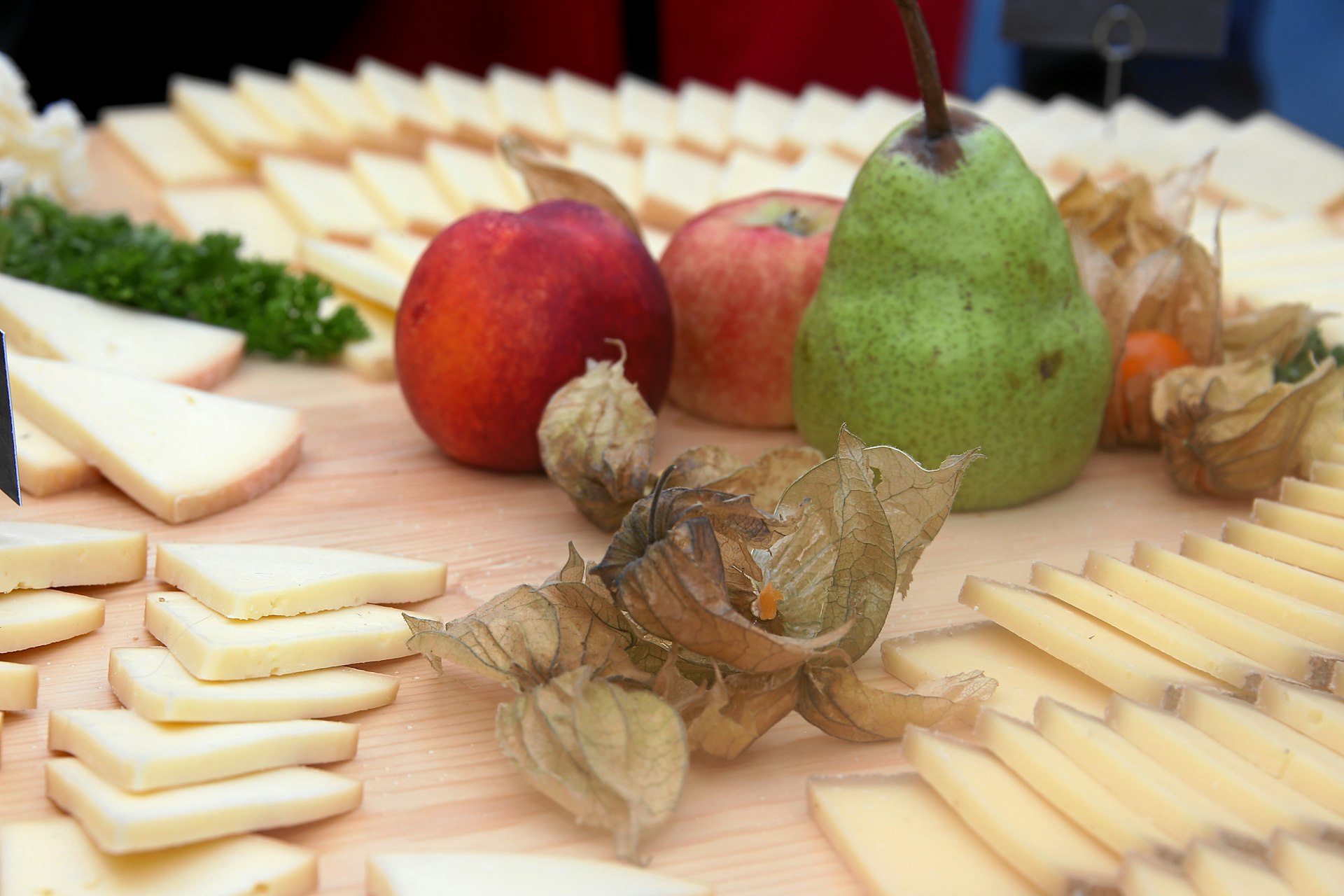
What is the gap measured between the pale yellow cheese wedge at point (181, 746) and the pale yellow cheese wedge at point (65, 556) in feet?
0.62

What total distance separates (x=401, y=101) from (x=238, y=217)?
1.79ft

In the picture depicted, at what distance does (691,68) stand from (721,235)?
290cm

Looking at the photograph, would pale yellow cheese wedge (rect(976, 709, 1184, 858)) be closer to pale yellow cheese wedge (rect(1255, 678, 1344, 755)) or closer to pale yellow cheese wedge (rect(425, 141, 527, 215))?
pale yellow cheese wedge (rect(1255, 678, 1344, 755))

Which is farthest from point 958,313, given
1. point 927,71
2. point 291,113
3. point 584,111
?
point 291,113

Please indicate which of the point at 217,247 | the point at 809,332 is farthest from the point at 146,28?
the point at 809,332

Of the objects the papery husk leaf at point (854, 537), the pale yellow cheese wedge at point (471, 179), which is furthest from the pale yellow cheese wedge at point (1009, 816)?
the pale yellow cheese wedge at point (471, 179)

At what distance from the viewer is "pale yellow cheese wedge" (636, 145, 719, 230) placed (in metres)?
2.15

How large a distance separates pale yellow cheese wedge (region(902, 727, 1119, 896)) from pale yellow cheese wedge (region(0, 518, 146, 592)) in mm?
749

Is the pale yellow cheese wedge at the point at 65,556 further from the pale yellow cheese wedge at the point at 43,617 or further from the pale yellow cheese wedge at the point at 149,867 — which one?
the pale yellow cheese wedge at the point at 149,867

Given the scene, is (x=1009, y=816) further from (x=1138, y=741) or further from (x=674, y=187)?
(x=674, y=187)

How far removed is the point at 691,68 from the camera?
4266 mm

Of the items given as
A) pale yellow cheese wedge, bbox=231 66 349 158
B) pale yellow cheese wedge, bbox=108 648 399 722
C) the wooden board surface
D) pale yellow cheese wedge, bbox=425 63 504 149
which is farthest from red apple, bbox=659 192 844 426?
pale yellow cheese wedge, bbox=231 66 349 158

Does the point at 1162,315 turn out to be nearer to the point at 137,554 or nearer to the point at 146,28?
the point at 137,554

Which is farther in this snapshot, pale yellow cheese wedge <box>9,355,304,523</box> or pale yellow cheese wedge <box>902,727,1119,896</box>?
pale yellow cheese wedge <box>9,355,304,523</box>
